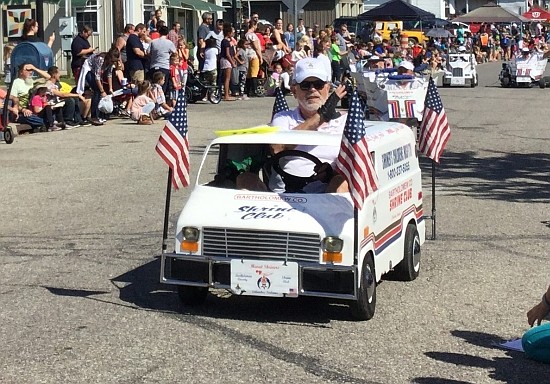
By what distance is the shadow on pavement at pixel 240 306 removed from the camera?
8039 millimetres

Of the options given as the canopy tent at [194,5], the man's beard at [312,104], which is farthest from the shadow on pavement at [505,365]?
the canopy tent at [194,5]

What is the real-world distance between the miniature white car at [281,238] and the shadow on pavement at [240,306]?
16 cm

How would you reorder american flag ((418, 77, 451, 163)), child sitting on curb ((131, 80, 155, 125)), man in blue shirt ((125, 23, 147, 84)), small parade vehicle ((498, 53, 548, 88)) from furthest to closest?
1. small parade vehicle ((498, 53, 548, 88))
2. man in blue shirt ((125, 23, 147, 84))
3. child sitting on curb ((131, 80, 155, 125))
4. american flag ((418, 77, 451, 163))

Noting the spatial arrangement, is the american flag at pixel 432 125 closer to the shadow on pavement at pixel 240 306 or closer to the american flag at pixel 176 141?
the shadow on pavement at pixel 240 306

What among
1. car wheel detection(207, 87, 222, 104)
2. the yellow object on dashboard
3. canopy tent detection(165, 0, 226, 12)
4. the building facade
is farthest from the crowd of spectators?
canopy tent detection(165, 0, 226, 12)

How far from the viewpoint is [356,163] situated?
7738 millimetres

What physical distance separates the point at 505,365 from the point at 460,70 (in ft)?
102

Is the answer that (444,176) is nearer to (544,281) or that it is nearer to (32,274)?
(544,281)

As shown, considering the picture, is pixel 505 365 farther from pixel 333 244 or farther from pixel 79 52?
pixel 79 52

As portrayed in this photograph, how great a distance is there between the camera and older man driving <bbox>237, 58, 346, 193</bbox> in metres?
8.50

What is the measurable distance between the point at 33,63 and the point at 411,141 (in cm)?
1411

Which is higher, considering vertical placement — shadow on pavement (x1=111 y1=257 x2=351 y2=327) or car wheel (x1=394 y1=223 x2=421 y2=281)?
car wheel (x1=394 y1=223 x2=421 y2=281)

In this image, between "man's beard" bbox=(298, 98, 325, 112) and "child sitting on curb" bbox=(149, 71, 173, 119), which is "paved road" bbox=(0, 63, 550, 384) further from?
"child sitting on curb" bbox=(149, 71, 173, 119)

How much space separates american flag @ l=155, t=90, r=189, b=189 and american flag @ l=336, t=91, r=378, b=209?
1.42 m
